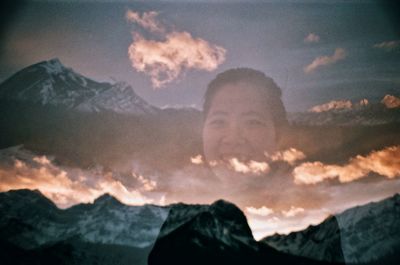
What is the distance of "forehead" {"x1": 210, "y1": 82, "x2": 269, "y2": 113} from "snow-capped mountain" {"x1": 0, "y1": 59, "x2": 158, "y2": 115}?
12.9 m

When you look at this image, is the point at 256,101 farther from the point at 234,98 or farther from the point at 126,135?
the point at 126,135

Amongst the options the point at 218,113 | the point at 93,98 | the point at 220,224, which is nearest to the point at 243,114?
the point at 218,113

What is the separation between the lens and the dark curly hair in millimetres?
57969

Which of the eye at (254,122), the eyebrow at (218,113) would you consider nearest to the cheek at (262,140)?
the eye at (254,122)

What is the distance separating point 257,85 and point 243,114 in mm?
5283

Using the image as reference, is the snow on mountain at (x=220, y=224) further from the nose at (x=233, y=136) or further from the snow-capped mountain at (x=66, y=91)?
the nose at (x=233, y=136)

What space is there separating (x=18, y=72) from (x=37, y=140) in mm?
14704

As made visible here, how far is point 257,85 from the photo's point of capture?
58.2 m

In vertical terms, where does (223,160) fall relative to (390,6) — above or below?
below

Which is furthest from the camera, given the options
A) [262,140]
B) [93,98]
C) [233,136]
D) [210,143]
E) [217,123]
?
[93,98]

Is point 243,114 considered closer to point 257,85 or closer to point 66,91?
point 257,85

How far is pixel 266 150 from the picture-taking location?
197 ft

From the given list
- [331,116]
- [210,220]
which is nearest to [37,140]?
[331,116]

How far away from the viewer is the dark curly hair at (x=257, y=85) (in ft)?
190
